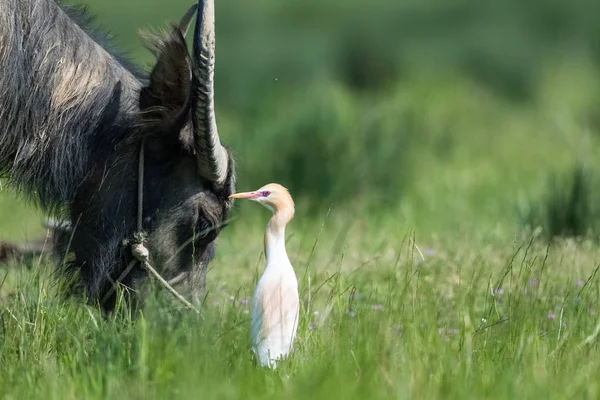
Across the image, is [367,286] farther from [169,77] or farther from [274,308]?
[274,308]

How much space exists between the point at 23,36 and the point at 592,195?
18.3ft

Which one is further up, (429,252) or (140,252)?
(140,252)

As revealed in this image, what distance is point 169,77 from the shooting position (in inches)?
223

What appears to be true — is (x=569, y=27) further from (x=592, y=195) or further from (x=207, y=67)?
(x=207, y=67)

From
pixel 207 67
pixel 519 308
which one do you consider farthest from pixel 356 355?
pixel 207 67

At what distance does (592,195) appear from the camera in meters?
9.91

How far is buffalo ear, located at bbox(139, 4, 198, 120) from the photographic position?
18.3 ft

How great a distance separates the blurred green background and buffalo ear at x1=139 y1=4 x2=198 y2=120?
773 mm

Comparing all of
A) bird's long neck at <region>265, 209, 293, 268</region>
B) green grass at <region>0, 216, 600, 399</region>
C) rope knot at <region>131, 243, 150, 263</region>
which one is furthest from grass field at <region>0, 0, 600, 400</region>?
bird's long neck at <region>265, 209, 293, 268</region>

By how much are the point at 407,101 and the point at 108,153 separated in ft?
36.3

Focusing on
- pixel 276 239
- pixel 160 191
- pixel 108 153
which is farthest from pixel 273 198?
pixel 108 153

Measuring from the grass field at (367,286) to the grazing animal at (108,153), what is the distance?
8.9 inches

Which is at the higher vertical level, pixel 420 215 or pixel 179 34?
pixel 179 34

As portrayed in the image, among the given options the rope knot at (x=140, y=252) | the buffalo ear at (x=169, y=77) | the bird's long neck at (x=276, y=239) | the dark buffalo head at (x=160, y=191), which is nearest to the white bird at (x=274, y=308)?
the bird's long neck at (x=276, y=239)
